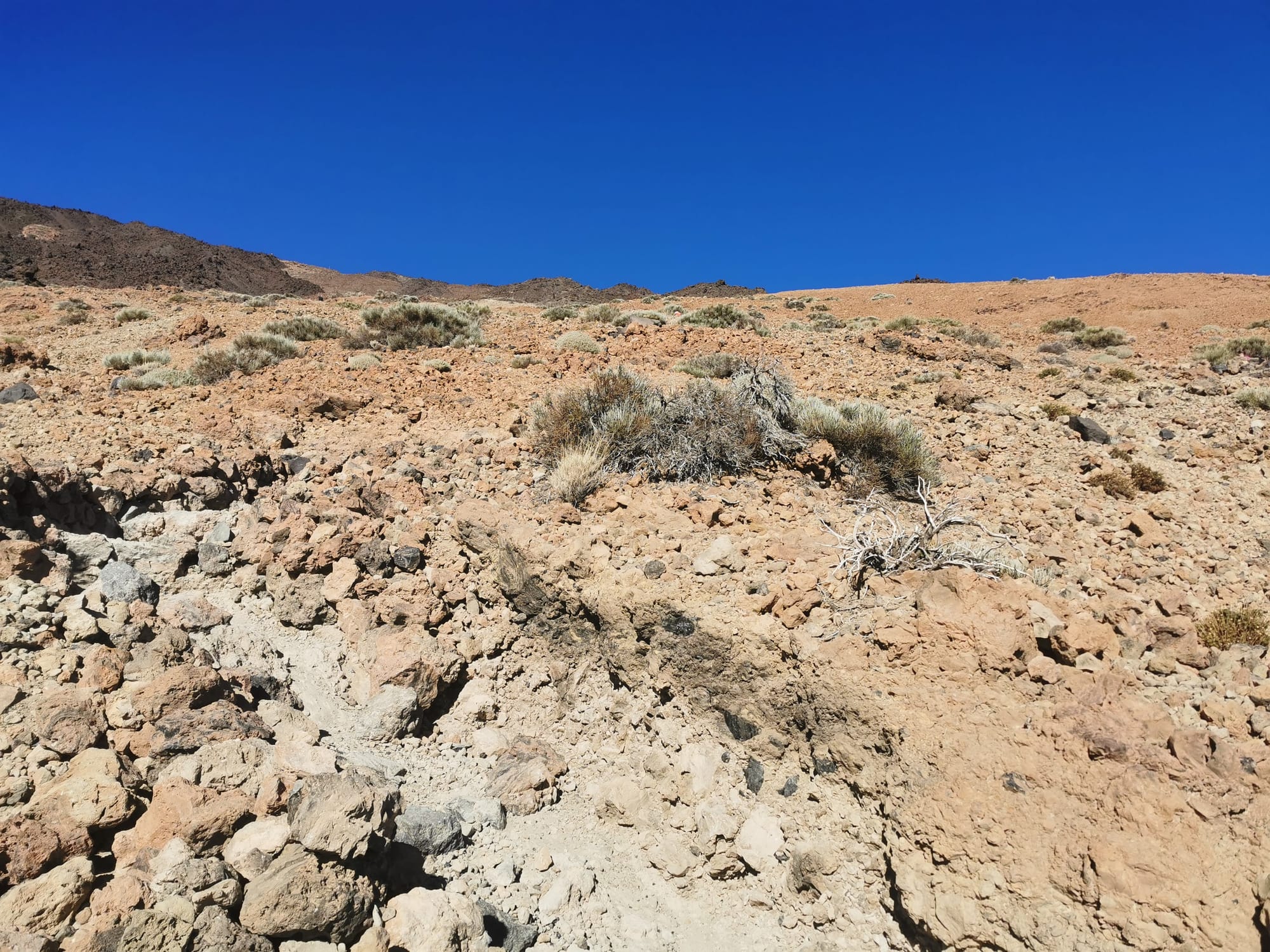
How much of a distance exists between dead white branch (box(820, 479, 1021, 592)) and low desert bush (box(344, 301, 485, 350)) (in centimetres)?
715

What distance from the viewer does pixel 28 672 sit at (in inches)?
114

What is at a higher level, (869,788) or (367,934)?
(869,788)

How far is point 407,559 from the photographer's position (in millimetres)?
4543

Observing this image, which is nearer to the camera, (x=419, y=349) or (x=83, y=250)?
(x=419, y=349)

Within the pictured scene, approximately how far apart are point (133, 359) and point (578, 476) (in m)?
7.57

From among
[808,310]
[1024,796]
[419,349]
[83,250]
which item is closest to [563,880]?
[1024,796]

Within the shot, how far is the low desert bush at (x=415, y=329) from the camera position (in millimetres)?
9688

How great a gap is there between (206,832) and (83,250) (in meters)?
47.6

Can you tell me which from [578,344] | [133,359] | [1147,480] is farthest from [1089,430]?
[133,359]

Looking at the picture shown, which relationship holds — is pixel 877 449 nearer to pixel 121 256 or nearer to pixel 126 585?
pixel 126 585

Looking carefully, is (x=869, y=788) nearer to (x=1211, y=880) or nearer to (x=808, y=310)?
(x=1211, y=880)

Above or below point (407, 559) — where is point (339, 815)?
below

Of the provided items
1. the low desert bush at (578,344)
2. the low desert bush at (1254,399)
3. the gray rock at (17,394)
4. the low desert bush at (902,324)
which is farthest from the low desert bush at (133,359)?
the low desert bush at (902,324)

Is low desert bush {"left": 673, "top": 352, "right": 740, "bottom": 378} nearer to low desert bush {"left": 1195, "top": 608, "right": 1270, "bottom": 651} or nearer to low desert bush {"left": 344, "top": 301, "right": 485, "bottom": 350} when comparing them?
low desert bush {"left": 344, "top": 301, "right": 485, "bottom": 350}
